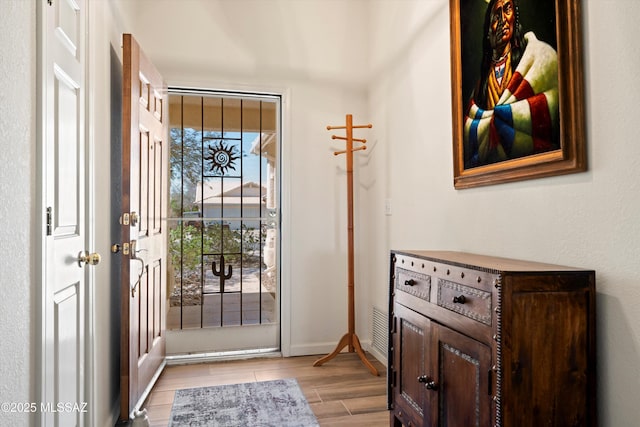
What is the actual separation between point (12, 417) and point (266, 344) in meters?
2.55

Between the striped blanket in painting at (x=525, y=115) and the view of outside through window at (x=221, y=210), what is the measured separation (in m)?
2.07

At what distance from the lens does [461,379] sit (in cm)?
145

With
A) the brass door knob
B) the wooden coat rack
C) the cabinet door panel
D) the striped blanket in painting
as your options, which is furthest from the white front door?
the wooden coat rack

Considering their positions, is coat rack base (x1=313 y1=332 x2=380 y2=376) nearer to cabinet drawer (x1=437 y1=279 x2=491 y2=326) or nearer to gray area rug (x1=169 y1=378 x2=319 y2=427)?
gray area rug (x1=169 y1=378 x2=319 y2=427)

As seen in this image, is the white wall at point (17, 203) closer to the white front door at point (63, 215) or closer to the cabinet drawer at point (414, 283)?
the white front door at point (63, 215)

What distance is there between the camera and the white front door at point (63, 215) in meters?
1.32

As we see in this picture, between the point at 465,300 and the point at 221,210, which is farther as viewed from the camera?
the point at 221,210

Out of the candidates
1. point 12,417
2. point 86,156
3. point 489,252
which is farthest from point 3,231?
point 489,252

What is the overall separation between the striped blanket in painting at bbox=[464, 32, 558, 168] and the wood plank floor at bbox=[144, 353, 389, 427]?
1.56 meters

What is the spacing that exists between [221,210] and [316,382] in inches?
65.3

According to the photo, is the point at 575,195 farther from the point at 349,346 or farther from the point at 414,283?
the point at 349,346

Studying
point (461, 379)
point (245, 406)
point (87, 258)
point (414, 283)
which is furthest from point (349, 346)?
point (87, 258)

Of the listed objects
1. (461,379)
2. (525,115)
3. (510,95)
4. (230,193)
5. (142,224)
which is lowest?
(461,379)

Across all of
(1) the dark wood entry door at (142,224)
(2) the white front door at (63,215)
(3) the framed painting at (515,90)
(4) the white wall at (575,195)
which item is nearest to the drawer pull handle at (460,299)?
(4) the white wall at (575,195)
